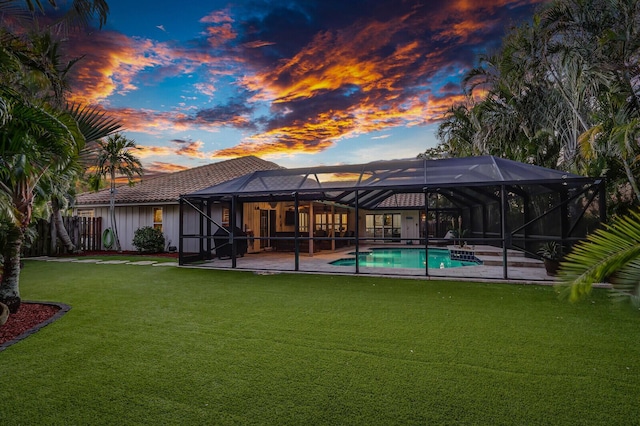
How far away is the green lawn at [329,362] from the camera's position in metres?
2.43

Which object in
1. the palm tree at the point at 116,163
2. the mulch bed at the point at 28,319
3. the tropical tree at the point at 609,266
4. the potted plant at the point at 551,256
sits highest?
the palm tree at the point at 116,163

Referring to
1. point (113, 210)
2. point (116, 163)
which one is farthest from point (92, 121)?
point (113, 210)

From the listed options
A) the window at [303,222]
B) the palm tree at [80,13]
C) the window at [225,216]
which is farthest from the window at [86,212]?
the palm tree at [80,13]

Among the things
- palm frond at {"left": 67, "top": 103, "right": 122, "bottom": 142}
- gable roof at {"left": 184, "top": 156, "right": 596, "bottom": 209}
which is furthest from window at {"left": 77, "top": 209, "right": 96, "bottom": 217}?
palm frond at {"left": 67, "top": 103, "right": 122, "bottom": 142}

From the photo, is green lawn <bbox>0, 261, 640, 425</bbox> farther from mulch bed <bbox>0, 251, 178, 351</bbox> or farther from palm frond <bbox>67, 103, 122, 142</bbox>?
palm frond <bbox>67, 103, 122, 142</bbox>

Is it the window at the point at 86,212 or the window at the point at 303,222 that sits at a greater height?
the window at the point at 86,212

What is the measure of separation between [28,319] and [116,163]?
11.8m

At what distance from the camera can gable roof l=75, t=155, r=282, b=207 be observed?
1498 cm

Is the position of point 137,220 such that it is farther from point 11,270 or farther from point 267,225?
point 11,270

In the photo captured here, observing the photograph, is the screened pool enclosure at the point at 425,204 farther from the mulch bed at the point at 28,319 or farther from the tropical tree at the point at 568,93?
the mulch bed at the point at 28,319

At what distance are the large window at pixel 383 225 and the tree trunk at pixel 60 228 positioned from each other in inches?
601

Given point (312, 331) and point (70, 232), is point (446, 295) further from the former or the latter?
point (70, 232)

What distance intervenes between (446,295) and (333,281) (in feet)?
8.18

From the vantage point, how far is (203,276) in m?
8.49
